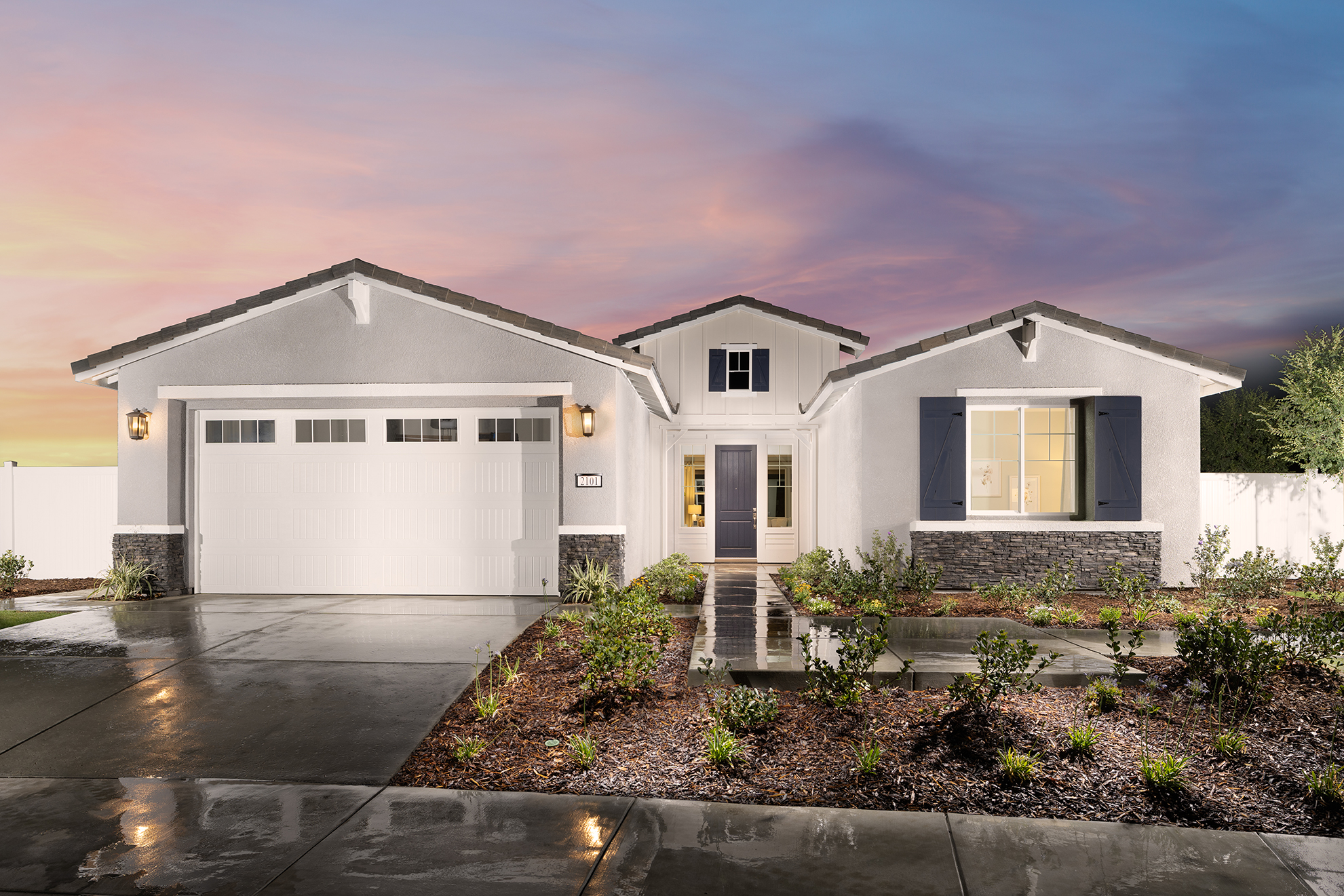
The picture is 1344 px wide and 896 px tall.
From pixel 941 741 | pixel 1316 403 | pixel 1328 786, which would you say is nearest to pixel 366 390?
pixel 941 741

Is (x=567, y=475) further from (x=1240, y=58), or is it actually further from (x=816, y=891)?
(x=1240, y=58)

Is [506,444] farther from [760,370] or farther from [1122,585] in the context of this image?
[1122,585]

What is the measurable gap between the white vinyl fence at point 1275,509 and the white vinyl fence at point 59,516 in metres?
17.8

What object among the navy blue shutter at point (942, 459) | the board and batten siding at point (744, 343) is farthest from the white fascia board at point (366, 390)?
the board and batten siding at point (744, 343)

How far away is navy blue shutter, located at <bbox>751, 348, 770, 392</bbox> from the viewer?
600 inches

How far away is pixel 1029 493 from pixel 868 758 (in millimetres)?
8500

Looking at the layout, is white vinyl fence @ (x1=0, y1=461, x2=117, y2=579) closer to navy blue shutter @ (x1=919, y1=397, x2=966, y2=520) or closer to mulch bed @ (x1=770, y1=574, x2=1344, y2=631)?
mulch bed @ (x1=770, y1=574, x2=1344, y2=631)

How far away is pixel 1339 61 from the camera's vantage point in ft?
40.2

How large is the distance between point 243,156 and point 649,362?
6379mm

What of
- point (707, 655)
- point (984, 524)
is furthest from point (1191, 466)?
point (707, 655)

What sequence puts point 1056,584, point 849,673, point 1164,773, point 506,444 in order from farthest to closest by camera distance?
point 506,444
point 1056,584
point 849,673
point 1164,773

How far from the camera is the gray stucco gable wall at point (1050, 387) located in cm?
1066

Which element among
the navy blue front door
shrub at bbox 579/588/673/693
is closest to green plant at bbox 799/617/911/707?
shrub at bbox 579/588/673/693

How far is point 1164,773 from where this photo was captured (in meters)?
3.73
